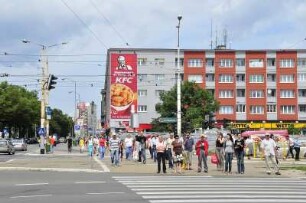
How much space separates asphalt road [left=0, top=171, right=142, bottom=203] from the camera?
582 inches

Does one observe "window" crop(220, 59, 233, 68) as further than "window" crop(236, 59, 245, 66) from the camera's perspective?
No

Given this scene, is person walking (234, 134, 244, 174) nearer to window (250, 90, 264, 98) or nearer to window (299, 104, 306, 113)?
window (250, 90, 264, 98)

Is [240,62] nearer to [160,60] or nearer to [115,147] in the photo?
[160,60]

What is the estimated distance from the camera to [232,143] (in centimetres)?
2675

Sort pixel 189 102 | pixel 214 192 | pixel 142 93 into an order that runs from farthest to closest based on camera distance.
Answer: pixel 142 93, pixel 189 102, pixel 214 192

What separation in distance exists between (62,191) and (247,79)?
87.4m

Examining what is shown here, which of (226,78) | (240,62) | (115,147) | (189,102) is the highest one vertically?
(240,62)

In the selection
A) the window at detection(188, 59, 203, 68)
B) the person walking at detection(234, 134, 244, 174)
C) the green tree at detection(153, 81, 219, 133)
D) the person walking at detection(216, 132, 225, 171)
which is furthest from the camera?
the window at detection(188, 59, 203, 68)

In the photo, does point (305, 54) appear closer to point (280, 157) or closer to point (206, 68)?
point (206, 68)

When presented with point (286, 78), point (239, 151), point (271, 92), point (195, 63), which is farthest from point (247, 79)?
point (239, 151)

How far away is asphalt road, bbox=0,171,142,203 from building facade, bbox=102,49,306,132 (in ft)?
267

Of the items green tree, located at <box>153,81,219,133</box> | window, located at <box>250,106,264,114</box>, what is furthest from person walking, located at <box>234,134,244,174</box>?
window, located at <box>250,106,264,114</box>

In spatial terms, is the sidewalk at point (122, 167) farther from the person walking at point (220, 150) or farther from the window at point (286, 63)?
the window at point (286, 63)

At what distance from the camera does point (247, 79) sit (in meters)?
102
